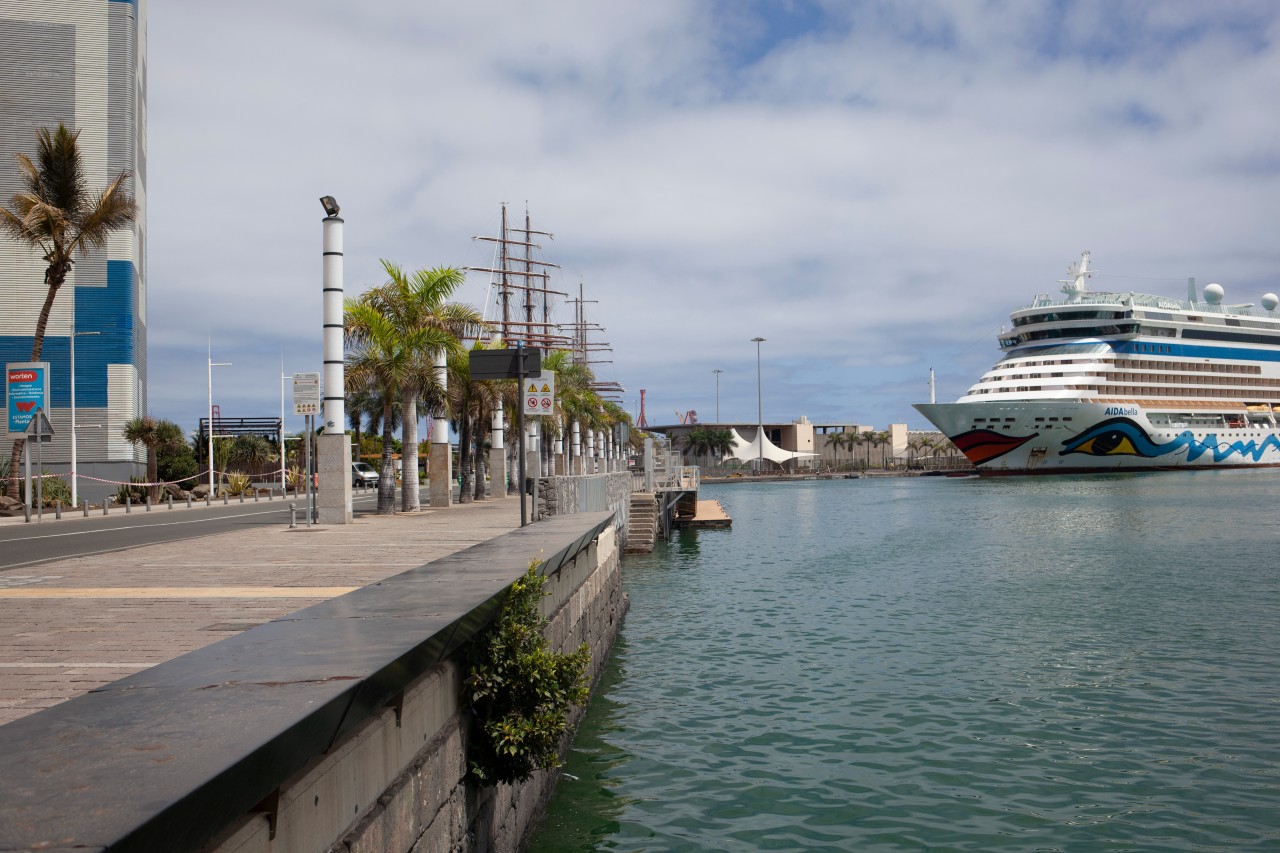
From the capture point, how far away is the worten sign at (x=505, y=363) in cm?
1501

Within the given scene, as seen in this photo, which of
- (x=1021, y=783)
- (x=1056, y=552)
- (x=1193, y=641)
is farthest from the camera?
(x=1056, y=552)

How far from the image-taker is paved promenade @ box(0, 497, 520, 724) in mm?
6465

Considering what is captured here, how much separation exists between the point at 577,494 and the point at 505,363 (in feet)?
22.5

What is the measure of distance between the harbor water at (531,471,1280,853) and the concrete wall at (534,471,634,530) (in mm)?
2509

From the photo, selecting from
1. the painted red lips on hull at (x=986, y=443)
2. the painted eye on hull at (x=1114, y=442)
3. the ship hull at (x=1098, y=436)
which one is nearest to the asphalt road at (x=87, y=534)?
the ship hull at (x=1098, y=436)

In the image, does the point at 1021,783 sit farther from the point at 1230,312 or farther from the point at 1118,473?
the point at 1230,312

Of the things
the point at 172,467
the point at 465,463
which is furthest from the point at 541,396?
the point at 172,467

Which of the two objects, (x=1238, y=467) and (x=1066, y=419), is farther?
(x=1238, y=467)

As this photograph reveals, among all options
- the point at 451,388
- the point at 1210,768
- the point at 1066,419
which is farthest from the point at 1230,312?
the point at 1210,768

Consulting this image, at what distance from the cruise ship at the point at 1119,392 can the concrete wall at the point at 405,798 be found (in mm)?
89205

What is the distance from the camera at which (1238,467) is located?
318 ft

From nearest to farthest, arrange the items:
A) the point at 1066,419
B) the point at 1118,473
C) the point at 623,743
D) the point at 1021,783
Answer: the point at 1021,783, the point at 623,743, the point at 1066,419, the point at 1118,473

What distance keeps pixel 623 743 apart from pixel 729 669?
4.13 metres

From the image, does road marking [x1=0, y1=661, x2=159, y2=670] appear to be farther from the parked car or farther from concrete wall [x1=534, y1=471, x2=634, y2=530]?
the parked car
